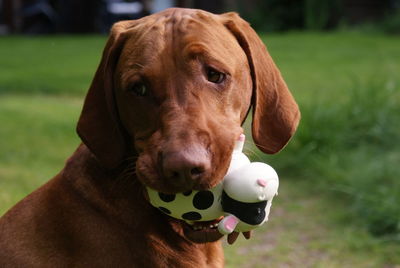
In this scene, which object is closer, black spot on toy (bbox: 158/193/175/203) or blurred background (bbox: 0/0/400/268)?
black spot on toy (bbox: 158/193/175/203)

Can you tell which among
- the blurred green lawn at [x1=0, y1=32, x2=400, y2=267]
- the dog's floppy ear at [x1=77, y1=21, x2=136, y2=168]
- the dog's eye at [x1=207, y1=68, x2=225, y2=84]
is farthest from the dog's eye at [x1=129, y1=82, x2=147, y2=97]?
the blurred green lawn at [x1=0, y1=32, x2=400, y2=267]

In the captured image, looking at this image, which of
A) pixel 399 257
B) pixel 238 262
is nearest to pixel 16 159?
pixel 238 262

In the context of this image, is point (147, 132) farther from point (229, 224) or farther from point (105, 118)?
point (229, 224)

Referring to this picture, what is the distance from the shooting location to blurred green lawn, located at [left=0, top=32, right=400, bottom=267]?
558 cm

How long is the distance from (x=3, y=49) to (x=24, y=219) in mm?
14220

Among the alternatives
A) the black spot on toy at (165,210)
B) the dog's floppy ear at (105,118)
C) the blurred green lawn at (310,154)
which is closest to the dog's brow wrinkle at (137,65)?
the dog's floppy ear at (105,118)

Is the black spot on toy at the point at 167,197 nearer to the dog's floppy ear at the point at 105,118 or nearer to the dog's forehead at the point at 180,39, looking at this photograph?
the dog's floppy ear at the point at 105,118

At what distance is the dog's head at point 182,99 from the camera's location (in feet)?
9.32

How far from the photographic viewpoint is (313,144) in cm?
757

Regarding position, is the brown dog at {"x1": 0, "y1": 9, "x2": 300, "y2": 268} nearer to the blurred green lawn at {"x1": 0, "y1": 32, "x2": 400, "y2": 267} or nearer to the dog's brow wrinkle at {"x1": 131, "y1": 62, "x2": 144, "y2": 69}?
the dog's brow wrinkle at {"x1": 131, "y1": 62, "x2": 144, "y2": 69}

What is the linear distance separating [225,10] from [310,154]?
14.6 metres

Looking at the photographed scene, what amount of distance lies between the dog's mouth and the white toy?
0.09 m

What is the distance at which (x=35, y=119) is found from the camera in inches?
364

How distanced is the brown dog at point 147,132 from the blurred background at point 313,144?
0.49 meters
